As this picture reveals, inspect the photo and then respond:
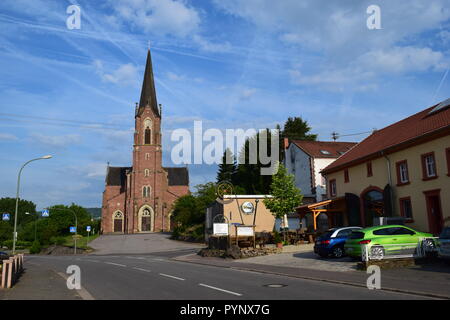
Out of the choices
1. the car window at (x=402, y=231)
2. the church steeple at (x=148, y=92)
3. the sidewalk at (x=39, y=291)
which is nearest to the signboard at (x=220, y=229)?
the car window at (x=402, y=231)

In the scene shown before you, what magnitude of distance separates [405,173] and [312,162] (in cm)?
1837

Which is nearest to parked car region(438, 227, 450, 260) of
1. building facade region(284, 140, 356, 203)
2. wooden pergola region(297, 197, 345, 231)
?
wooden pergola region(297, 197, 345, 231)

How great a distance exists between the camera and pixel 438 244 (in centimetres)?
1503

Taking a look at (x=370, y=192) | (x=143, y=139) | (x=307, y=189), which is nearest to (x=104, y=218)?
(x=143, y=139)

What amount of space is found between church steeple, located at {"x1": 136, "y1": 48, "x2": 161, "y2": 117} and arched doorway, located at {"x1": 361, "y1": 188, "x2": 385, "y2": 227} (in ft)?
185

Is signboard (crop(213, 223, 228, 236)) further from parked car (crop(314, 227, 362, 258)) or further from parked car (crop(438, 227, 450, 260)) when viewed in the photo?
parked car (crop(438, 227, 450, 260))

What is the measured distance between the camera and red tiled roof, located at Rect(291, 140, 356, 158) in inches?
1704

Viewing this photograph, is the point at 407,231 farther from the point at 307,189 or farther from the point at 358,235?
the point at 307,189

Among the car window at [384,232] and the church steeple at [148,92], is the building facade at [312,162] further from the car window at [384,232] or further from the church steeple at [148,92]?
the church steeple at [148,92]

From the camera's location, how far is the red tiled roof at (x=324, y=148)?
142ft

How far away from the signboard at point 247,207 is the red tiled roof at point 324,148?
8574mm

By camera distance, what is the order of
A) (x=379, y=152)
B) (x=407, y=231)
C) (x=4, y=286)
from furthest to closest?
1. (x=379, y=152)
2. (x=407, y=231)
3. (x=4, y=286)

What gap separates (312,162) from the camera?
42.2 m
